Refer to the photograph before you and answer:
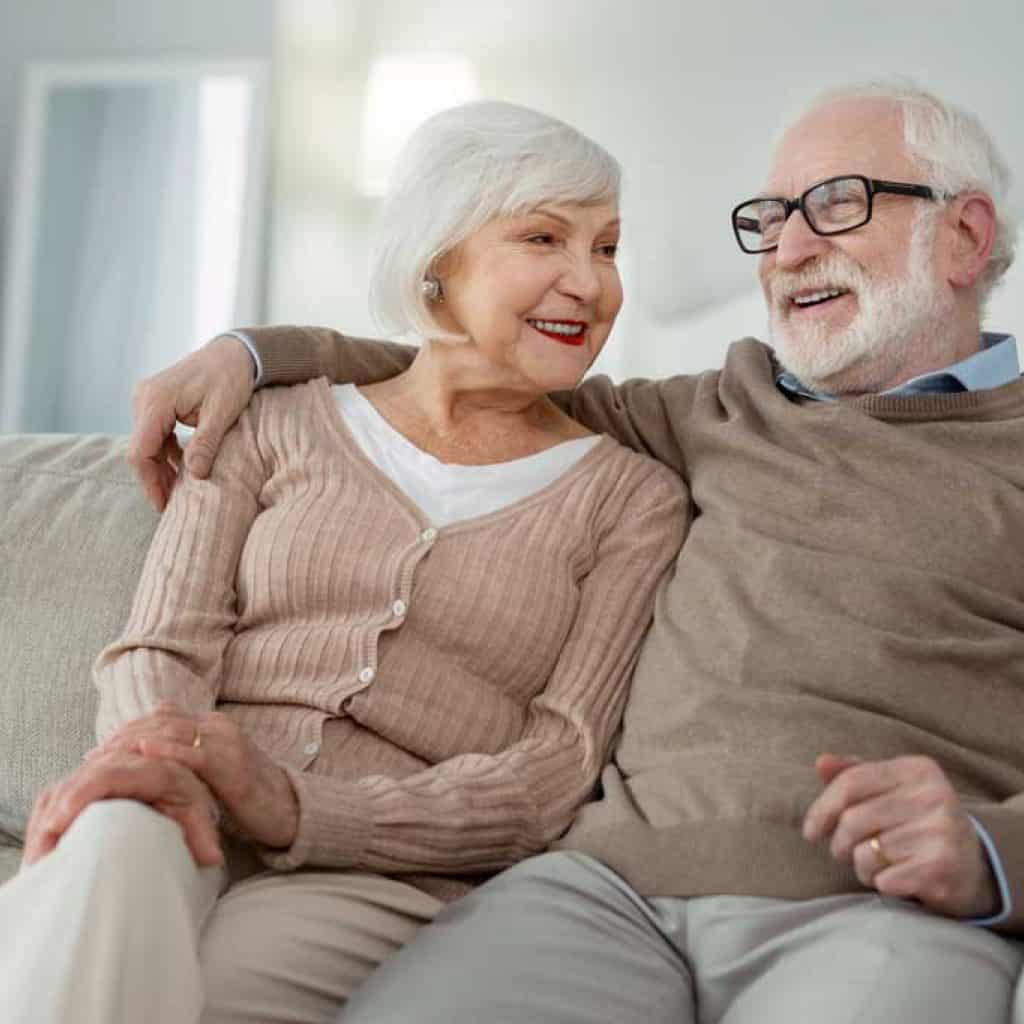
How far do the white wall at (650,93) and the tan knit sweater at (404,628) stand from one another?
1.44m

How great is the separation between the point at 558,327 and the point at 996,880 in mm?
760

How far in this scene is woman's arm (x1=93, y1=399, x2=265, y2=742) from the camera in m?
1.49

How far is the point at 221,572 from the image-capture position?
5.24 ft

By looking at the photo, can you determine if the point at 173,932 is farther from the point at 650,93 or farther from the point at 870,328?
the point at 650,93

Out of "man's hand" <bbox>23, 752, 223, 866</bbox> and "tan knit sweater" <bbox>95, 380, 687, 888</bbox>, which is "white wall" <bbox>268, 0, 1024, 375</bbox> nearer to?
"tan knit sweater" <bbox>95, 380, 687, 888</bbox>

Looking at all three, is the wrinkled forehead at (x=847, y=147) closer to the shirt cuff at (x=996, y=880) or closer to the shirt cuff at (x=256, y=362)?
the shirt cuff at (x=256, y=362)

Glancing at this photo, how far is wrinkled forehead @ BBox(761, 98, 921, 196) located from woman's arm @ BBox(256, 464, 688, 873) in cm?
36

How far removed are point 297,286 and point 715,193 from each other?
1.17 metres

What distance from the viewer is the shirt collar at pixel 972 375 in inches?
64.3

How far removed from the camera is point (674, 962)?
1.36m

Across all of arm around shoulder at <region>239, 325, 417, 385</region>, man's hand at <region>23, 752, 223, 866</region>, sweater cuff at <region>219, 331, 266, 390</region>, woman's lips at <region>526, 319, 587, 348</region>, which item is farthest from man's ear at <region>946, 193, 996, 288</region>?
man's hand at <region>23, 752, 223, 866</region>

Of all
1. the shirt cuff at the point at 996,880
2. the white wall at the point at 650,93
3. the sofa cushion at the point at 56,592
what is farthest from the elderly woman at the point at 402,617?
the white wall at the point at 650,93

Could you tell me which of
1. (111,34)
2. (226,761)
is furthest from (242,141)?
(226,761)

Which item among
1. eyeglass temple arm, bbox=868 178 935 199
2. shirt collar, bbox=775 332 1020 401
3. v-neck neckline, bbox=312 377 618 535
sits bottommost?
v-neck neckline, bbox=312 377 618 535
